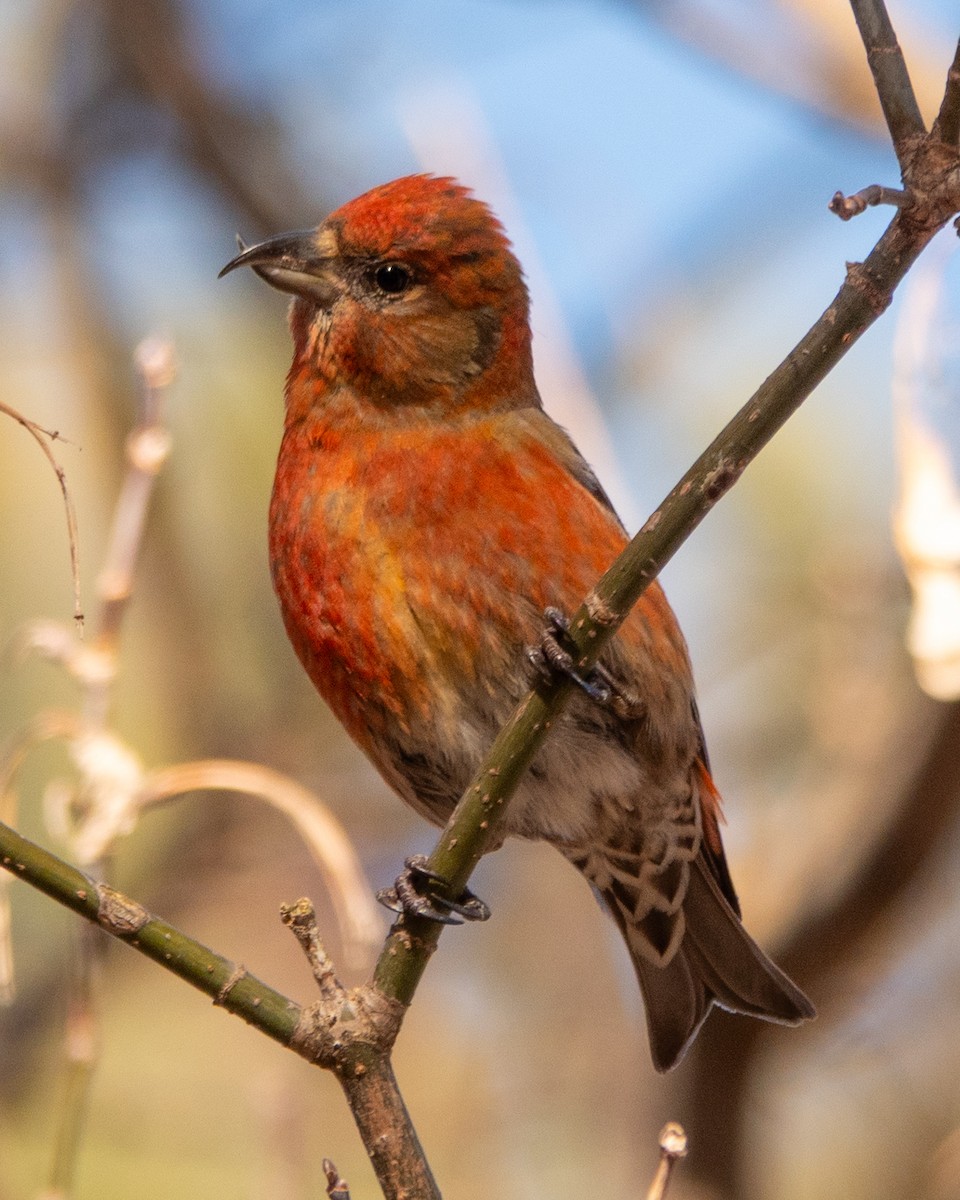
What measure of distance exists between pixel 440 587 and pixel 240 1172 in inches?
110

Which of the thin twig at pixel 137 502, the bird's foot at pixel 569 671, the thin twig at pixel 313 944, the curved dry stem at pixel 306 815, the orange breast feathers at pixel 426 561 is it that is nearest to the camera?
the thin twig at pixel 313 944

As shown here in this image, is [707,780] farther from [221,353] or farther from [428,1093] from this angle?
[221,353]

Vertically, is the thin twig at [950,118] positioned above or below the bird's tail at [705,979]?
above

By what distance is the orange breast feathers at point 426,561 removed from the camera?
9.97 feet

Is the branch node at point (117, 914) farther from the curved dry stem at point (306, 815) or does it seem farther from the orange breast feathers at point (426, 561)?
the orange breast feathers at point (426, 561)

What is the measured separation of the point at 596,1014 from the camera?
550 cm

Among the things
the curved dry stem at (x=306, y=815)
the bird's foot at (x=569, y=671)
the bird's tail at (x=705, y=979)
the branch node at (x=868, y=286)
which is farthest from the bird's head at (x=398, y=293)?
the branch node at (x=868, y=286)

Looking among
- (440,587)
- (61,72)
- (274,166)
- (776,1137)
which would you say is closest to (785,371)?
(440,587)

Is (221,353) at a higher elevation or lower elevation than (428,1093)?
higher

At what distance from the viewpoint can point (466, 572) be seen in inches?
119

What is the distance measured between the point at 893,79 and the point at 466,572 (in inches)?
51.8

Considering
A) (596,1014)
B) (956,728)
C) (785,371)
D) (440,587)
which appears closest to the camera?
(785,371)

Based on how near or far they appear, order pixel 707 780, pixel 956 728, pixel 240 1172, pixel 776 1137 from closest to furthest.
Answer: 1. pixel 707 780
2. pixel 956 728
3. pixel 776 1137
4. pixel 240 1172

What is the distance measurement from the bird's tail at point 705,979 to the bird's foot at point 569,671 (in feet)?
2.21
